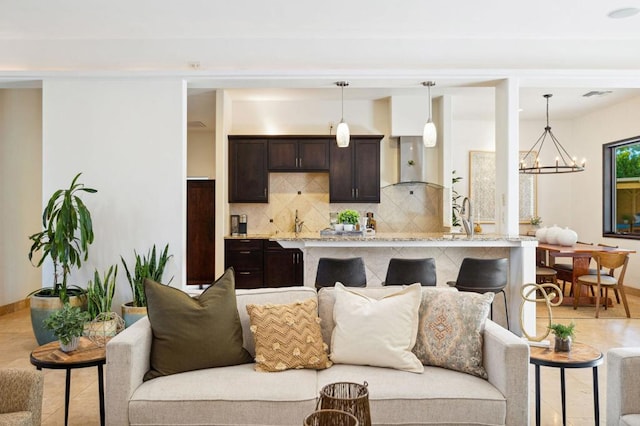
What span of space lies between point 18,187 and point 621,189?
8.67m

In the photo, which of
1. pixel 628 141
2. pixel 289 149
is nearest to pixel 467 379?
pixel 289 149

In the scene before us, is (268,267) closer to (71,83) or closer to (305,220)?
(305,220)

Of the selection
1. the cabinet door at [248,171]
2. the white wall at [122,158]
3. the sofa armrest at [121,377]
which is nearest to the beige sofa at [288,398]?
the sofa armrest at [121,377]

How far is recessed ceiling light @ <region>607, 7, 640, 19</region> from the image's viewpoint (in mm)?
4130

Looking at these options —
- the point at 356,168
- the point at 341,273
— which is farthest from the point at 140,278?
the point at 356,168

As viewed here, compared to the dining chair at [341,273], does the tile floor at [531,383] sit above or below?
below

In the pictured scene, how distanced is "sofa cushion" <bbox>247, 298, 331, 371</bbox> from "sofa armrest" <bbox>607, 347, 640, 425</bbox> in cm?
132

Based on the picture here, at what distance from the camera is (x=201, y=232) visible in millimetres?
8312

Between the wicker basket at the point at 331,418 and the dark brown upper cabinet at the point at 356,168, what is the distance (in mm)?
5662

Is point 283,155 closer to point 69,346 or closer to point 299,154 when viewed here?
point 299,154

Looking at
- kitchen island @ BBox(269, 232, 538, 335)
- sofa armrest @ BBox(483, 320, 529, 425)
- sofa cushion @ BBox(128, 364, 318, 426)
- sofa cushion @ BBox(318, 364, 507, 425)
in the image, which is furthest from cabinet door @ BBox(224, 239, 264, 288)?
sofa armrest @ BBox(483, 320, 529, 425)

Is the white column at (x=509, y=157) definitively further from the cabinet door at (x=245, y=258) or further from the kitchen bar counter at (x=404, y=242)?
the cabinet door at (x=245, y=258)

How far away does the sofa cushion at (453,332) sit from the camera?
2.50 meters

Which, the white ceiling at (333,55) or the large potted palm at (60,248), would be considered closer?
the large potted palm at (60,248)
